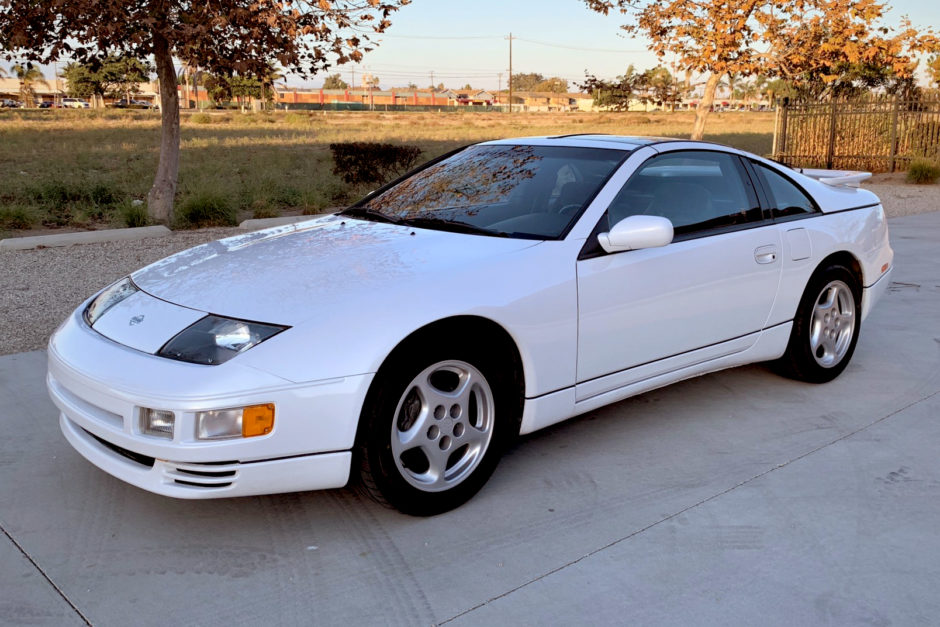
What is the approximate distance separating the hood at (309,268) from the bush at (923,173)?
17259 mm

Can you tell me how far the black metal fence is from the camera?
19922 millimetres

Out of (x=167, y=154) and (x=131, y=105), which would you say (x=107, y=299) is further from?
(x=131, y=105)

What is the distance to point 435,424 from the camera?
3.28m

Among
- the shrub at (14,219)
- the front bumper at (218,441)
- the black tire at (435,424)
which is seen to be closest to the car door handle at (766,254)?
the black tire at (435,424)

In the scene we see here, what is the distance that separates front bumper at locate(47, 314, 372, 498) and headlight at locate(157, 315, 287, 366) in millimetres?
45

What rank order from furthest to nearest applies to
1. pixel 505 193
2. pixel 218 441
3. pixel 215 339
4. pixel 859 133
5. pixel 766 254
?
pixel 859 133 < pixel 766 254 < pixel 505 193 < pixel 215 339 < pixel 218 441

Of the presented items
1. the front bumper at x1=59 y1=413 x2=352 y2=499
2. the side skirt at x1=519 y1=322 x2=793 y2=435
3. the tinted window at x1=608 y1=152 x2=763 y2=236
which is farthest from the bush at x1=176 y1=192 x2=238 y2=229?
the front bumper at x1=59 y1=413 x2=352 y2=499

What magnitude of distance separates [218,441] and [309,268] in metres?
0.87

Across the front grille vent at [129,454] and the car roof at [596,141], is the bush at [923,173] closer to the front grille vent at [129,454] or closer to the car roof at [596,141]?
the car roof at [596,141]

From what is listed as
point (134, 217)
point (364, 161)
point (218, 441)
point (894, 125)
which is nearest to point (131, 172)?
point (364, 161)

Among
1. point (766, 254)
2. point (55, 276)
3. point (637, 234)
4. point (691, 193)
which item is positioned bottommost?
point (55, 276)

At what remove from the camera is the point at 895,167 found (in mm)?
20312

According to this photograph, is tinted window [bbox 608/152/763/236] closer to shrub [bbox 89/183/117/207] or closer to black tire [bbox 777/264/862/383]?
black tire [bbox 777/264/862/383]

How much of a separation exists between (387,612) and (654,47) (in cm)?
1573
